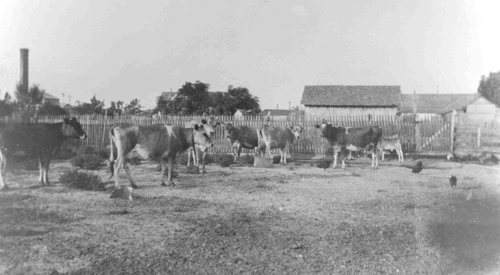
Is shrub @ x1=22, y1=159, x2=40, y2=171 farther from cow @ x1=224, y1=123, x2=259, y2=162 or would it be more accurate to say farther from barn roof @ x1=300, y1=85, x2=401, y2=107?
barn roof @ x1=300, y1=85, x2=401, y2=107

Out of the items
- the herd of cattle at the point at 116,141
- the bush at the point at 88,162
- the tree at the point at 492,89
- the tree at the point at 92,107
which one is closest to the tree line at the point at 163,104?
the tree at the point at 92,107

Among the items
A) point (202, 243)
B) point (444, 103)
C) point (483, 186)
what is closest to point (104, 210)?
point (202, 243)

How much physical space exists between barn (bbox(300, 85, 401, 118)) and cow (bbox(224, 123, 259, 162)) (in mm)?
25669

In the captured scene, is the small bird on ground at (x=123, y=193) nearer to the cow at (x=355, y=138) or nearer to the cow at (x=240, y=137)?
the cow at (x=240, y=137)

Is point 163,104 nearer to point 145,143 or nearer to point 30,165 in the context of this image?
point 30,165

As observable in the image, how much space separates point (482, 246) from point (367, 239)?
1.52 m

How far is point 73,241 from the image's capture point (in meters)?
6.04

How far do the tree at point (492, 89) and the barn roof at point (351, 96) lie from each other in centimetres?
940

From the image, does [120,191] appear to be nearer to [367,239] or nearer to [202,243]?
[202,243]

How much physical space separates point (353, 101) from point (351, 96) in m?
1.00

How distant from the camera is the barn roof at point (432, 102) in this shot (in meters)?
61.9

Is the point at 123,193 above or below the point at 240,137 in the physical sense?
below

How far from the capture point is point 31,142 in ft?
36.7

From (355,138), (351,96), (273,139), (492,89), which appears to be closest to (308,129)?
(273,139)
